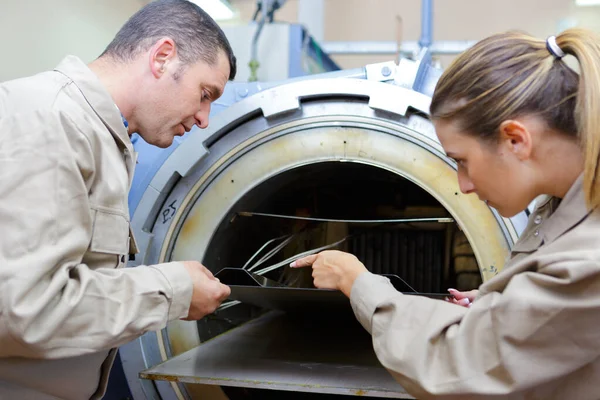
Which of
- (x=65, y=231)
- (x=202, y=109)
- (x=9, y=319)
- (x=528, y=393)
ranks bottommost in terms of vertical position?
(x=528, y=393)

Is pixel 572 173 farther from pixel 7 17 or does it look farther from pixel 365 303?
pixel 7 17

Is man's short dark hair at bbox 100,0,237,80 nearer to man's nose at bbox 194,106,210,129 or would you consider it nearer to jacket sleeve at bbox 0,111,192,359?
man's nose at bbox 194,106,210,129

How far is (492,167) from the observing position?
36.5 inches

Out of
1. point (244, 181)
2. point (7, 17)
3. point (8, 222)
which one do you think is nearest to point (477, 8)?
point (7, 17)

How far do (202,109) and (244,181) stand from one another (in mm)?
221

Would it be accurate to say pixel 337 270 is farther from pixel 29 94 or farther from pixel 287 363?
pixel 29 94

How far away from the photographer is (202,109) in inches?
51.8

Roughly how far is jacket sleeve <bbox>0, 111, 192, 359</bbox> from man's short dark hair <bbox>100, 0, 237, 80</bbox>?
30 cm

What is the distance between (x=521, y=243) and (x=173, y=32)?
789mm

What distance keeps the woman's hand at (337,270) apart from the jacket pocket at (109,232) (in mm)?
388

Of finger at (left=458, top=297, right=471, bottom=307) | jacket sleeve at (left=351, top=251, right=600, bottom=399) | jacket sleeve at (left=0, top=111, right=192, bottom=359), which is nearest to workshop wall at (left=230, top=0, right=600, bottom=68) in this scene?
finger at (left=458, top=297, right=471, bottom=307)

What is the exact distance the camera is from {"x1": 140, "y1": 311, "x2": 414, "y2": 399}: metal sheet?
1256 millimetres

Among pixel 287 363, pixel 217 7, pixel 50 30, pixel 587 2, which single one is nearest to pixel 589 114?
pixel 287 363

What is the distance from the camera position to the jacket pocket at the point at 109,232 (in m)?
1.04
